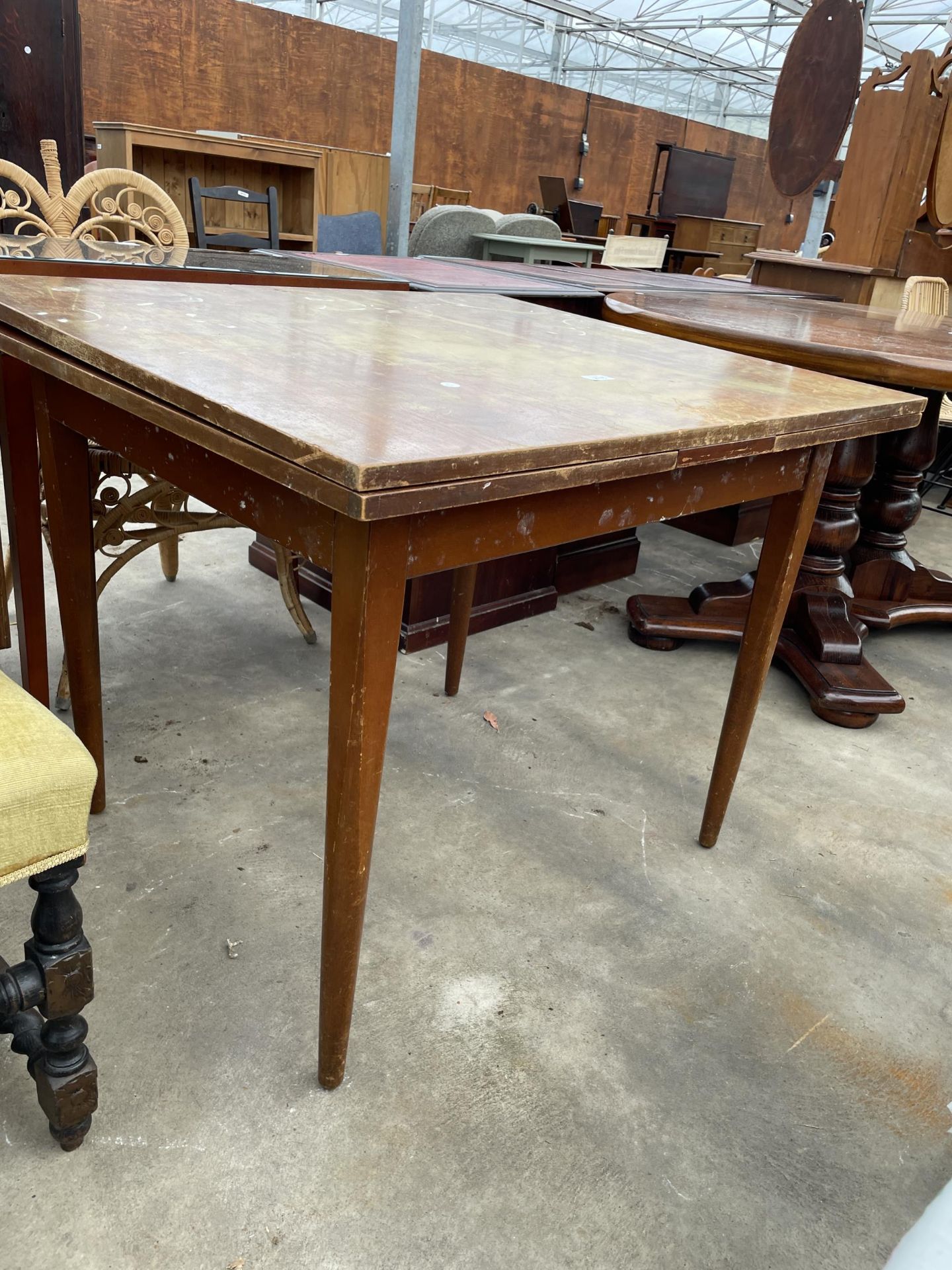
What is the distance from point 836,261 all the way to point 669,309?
2.57 meters

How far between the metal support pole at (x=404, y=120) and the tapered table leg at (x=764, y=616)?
322 centimetres

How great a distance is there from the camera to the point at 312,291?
65.5 inches

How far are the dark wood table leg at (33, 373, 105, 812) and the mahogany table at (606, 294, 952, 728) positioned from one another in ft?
3.60

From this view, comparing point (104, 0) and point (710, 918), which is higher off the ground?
point (104, 0)

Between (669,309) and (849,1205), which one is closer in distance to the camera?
(849,1205)

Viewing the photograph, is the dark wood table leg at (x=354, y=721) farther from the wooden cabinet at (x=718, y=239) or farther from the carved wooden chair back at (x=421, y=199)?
the wooden cabinet at (x=718, y=239)

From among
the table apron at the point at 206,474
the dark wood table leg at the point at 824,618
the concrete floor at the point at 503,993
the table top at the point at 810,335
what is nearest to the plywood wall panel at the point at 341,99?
the table top at the point at 810,335

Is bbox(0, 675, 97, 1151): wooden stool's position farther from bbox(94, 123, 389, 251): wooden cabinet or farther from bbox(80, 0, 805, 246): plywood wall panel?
bbox(80, 0, 805, 246): plywood wall panel

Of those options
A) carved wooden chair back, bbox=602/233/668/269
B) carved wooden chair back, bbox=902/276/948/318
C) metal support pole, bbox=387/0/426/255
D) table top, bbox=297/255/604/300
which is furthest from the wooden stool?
carved wooden chair back, bbox=602/233/668/269

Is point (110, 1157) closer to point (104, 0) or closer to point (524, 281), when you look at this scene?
point (524, 281)

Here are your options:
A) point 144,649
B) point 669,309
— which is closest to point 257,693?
point 144,649

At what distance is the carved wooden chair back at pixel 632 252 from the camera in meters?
7.28

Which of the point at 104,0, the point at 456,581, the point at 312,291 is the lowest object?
the point at 456,581

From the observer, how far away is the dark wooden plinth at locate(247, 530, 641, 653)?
2209mm
